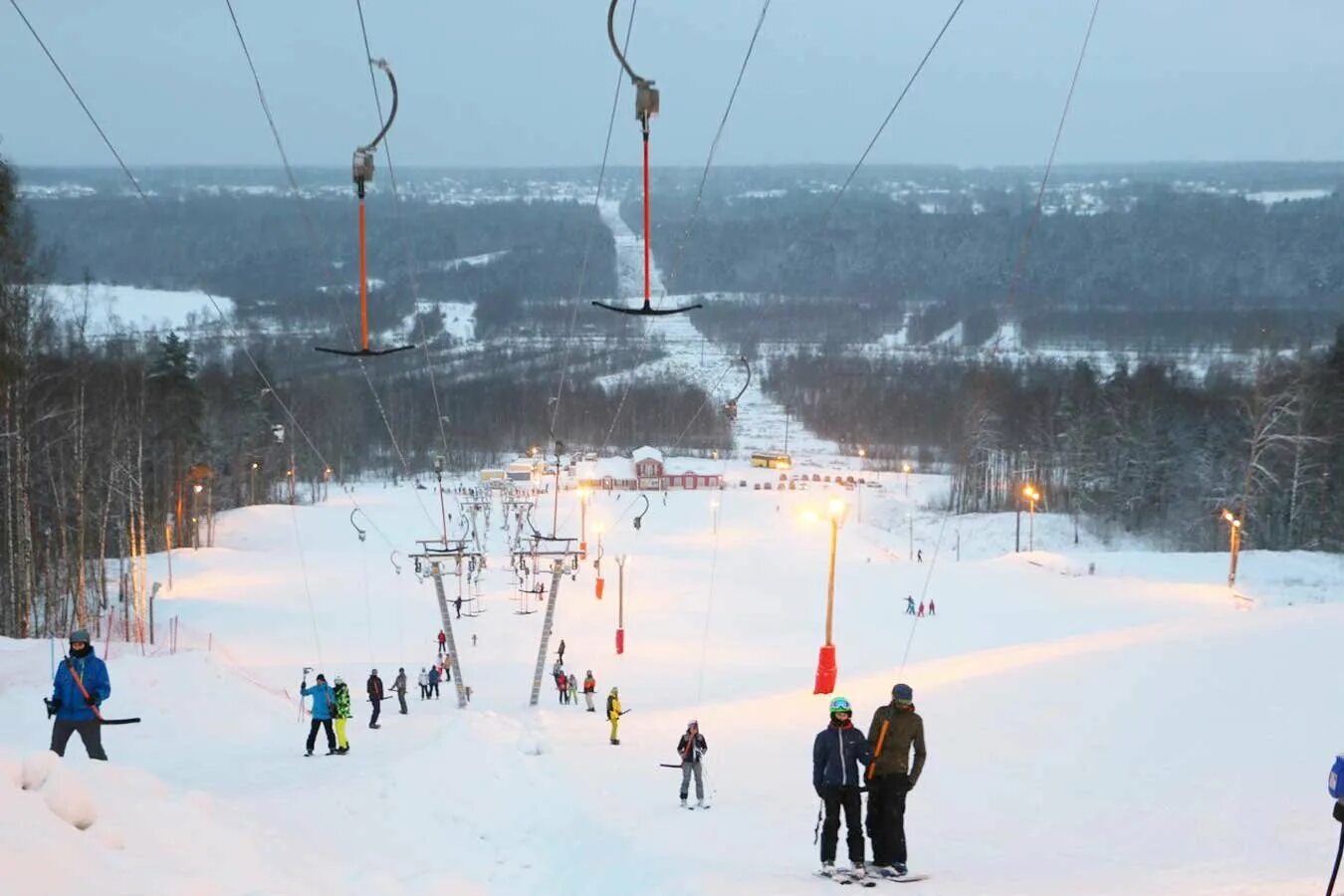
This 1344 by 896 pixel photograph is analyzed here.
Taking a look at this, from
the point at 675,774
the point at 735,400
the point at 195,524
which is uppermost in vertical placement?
the point at 735,400

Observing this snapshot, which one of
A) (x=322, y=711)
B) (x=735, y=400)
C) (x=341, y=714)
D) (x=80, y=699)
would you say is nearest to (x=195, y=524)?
(x=735, y=400)

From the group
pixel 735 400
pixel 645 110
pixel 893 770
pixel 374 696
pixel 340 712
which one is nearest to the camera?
pixel 893 770

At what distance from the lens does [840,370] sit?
456 ft

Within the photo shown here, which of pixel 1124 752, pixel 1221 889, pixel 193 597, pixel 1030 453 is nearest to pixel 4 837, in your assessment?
pixel 1221 889

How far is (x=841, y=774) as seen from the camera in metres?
8.32

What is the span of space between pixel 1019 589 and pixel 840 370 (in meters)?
99.6

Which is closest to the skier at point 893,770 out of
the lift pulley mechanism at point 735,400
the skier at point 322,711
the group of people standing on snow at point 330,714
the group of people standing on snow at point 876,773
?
the group of people standing on snow at point 876,773

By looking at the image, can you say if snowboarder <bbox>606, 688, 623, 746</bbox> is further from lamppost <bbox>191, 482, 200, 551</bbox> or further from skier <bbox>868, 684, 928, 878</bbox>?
lamppost <bbox>191, 482, 200, 551</bbox>

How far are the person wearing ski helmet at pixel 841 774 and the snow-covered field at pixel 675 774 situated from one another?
0.46 metres

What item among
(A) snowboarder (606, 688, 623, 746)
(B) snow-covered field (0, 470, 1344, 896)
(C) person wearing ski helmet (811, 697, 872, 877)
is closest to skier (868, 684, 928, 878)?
(C) person wearing ski helmet (811, 697, 872, 877)

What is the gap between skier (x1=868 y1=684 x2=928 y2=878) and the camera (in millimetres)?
8242

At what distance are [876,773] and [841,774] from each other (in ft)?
0.79

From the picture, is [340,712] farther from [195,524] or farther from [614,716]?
[195,524]

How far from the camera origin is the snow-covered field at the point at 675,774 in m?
8.45
